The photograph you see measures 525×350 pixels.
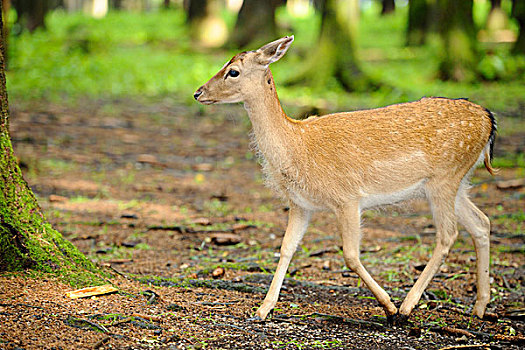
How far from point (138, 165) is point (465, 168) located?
5.57 meters

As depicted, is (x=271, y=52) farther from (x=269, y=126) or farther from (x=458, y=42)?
(x=458, y=42)

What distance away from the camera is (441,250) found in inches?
177

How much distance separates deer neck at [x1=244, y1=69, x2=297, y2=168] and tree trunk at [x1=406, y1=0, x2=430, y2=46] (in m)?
21.2

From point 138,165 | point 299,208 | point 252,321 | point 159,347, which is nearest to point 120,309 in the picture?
point 159,347

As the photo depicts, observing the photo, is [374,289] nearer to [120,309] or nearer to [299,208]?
[299,208]

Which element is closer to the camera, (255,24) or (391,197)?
(391,197)

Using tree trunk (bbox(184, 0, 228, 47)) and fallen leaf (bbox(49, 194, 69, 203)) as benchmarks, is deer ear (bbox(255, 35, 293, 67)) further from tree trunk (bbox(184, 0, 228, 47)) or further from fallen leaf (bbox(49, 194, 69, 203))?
tree trunk (bbox(184, 0, 228, 47))

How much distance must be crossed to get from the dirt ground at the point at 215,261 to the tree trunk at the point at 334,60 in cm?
494

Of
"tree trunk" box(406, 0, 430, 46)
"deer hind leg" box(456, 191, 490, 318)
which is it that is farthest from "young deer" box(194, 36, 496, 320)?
"tree trunk" box(406, 0, 430, 46)

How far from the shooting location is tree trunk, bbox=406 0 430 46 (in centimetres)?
2438

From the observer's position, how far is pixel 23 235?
13.4ft

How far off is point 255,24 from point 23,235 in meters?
18.5

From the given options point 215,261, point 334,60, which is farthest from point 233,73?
point 334,60

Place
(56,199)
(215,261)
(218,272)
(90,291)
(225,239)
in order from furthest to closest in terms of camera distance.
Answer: (56,199) → (225,239) → (215,261) → (218,272) → (90,291)
